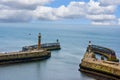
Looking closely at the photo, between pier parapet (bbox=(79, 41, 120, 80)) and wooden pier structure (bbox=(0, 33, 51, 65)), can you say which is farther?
wooden pier structure (bbox=(0, 33, 51, 65))

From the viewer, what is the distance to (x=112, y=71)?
138 ft

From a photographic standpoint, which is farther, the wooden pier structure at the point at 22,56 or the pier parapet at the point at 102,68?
the wooden pier structure at the point at 22,56

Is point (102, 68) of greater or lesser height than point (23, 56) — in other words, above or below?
below

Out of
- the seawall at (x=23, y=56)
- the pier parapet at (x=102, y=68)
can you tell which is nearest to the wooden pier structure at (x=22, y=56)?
the seawall at (x=23, y=56)

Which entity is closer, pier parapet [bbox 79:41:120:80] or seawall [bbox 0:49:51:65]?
pier parapet [bbox 79:41:120:80]

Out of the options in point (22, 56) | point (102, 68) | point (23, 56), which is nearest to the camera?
point (102, 68)

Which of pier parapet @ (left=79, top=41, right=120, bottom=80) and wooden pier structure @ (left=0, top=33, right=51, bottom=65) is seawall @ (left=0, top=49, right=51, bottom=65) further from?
pier parapet @ (left=79, top=41, right=120, bottom=80)

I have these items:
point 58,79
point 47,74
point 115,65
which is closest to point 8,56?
point 47,74

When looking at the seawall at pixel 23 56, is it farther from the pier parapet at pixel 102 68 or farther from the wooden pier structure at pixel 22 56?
the pier parapet at pixel 102 68

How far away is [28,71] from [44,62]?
8.58 meters

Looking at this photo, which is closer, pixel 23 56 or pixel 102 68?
pixel 102 68

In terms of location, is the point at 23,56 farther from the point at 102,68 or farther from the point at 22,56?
the point at 102,68

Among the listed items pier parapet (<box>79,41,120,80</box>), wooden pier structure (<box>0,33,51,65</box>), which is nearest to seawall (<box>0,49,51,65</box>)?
wooden pier structure (<box>0,33,51,65</box>)

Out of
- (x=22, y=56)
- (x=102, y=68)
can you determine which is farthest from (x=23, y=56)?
(x=102, y=68)
